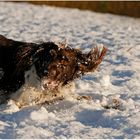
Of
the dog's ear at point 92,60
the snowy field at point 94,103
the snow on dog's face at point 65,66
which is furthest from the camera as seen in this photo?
the dog's ear at point 92,60

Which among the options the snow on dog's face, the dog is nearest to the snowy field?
the dog

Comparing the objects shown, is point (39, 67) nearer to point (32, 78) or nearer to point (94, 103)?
point (32, 78)

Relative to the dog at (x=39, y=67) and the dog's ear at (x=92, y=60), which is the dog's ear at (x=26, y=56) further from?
the dog's ear at (x=92, y=60)

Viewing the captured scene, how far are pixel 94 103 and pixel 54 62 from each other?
2.28ft

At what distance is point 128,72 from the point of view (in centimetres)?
626

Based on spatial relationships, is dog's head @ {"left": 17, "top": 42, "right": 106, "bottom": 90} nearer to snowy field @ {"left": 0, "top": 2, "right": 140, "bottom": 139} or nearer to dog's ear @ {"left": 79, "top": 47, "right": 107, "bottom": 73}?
dog's ear @ {"left": 79, "top": 47, "right": 107, "bottom": 73}

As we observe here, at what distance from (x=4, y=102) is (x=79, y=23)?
22.5 feet

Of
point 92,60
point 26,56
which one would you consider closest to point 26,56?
point 26,56

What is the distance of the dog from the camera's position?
15.0 feet

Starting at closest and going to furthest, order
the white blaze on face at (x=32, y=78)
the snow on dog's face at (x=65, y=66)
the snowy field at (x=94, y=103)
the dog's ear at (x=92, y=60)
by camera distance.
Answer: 1. the snowy field at (x=94, y=103)
2. the snow on dog's face at (x=65, y=66)
3. the white blaze on face at (x=32, y=78)
4. the dog's ear at (x=92, y=60)

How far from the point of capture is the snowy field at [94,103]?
420 centimetres

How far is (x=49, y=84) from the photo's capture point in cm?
459

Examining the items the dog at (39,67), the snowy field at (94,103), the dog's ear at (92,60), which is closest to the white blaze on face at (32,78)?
the dog at (39,67)

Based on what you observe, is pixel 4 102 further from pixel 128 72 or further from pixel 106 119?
pixel 128 72
